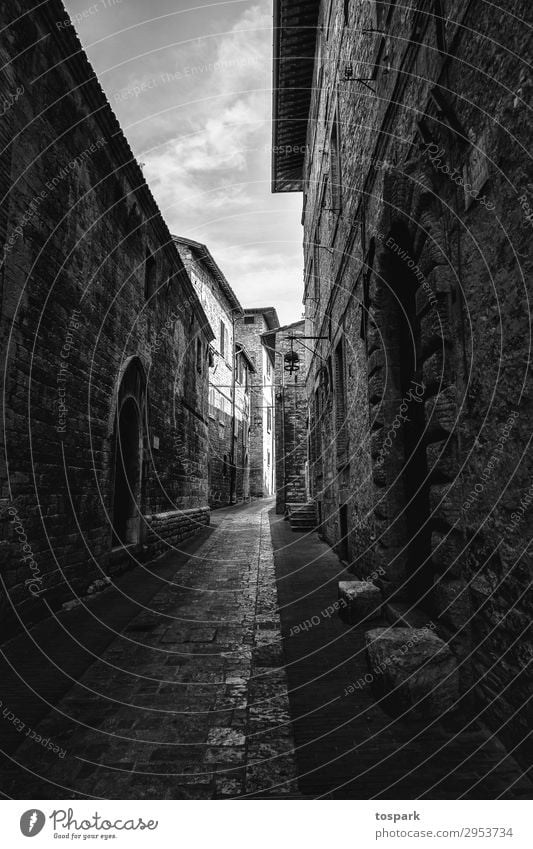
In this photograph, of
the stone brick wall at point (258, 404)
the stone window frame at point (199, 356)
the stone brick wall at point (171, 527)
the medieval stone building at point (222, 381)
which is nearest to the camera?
the stone brick wall at point (171, 527)

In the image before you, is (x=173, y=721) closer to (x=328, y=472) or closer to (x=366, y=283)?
(x=366, y=283)

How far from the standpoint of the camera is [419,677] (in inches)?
107

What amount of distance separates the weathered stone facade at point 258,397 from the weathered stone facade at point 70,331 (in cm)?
2406

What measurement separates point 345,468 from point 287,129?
10.6 m

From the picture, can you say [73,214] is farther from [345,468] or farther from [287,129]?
[287,129]

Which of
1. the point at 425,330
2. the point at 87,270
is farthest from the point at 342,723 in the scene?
the point at 87,270

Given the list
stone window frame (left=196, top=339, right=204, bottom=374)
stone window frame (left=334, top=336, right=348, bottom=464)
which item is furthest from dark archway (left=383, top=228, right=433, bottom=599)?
stone window frame (left=196, top=339, right=204, bottom=374)

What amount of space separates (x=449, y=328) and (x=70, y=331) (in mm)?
4668

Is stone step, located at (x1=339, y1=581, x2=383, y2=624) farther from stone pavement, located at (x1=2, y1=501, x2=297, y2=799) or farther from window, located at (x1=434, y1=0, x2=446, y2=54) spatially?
window, located at (x1=434, y1=0, x2=446, y2=54)

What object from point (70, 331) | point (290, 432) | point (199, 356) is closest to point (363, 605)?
point (70, 331)

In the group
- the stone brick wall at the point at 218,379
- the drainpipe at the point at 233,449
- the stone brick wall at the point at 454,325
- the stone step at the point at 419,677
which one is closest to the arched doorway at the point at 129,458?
the stone brick wall at the point at 454,325

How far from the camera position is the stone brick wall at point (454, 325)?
7.54 ft

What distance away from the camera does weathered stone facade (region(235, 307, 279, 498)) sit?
33750 millimetres

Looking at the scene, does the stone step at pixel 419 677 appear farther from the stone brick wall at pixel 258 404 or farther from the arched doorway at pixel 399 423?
the stone brick wall at pixel 258 404
